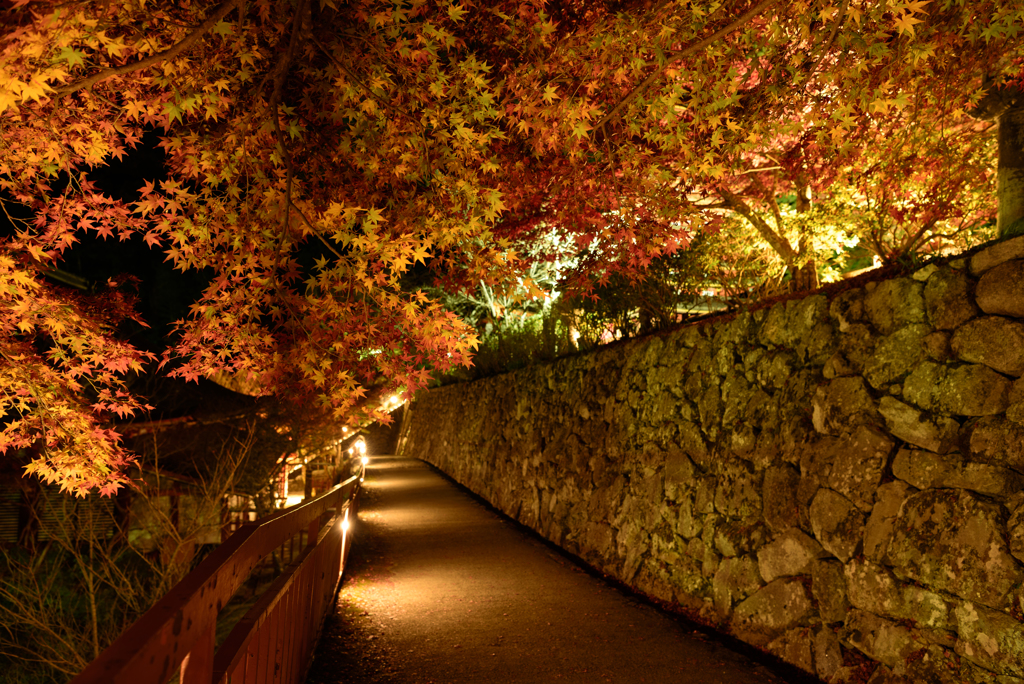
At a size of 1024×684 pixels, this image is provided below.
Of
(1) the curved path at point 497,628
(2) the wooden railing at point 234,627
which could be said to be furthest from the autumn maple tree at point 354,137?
(1) the curved path at point 497,628

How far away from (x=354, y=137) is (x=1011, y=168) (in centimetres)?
542

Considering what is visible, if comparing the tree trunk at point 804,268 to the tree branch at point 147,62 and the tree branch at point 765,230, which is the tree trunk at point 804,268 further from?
the tree branch at point 147,62

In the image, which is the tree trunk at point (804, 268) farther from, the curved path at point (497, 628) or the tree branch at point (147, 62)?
the tree branch at point (147, 62)

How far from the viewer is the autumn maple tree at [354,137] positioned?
477cm

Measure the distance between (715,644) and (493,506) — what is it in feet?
29.4

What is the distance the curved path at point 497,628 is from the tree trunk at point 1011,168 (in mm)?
3919

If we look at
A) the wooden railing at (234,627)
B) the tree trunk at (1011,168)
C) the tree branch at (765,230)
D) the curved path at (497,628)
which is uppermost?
the tree branch at (765,230)

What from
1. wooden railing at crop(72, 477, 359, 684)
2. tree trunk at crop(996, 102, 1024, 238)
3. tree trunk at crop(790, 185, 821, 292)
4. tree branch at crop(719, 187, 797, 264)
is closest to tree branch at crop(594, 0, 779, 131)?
tree trunk at crop(996, 102, 1024, 238)

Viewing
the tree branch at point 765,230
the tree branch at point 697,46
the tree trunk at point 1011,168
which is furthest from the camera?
the tree branch at point 765,230

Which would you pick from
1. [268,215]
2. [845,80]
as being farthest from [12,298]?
[845,80]

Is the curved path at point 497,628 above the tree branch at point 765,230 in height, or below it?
below

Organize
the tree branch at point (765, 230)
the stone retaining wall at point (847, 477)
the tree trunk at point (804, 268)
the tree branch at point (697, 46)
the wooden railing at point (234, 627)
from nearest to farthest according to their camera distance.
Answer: the wooden railing at point (234, 627) < the stone retaining wall at point (847, 477) < the tree branch at point (697, 46) < the tree trunk at point (804, 268) < the tree branch at point (765, 230)

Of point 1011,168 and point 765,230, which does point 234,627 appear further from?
point 765,230

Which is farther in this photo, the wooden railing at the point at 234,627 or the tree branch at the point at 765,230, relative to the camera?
the tree branch at the point at 765,230
